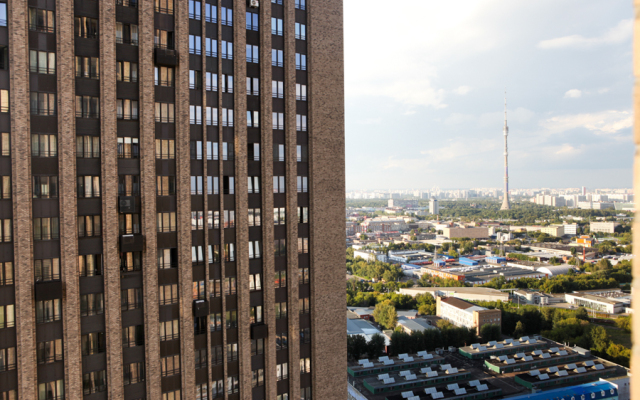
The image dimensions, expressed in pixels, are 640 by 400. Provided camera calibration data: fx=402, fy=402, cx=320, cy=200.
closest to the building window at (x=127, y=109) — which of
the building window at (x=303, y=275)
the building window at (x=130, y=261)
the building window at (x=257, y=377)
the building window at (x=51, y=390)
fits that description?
the building window at (x=130, y=261)

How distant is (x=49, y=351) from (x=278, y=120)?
56.3 ft

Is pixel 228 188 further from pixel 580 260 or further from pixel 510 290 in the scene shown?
pixel 580 260

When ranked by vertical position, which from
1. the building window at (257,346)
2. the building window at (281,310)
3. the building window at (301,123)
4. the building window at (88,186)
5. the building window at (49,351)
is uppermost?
the building window at (301,123)

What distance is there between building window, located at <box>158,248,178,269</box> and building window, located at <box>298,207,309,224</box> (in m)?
7.51

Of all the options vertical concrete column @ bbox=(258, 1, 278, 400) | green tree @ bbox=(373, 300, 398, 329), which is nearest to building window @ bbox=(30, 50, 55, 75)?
vertical concrete column @ bbox=(258, 1, 278, 400)

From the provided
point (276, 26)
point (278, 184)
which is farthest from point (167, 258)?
point (276, 26)

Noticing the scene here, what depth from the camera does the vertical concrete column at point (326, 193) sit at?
82.1 feet

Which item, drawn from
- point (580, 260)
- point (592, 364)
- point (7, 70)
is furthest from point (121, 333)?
point (580, 260)

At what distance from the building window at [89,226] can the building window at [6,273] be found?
320cm

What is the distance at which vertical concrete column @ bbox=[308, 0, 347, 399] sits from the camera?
25.0 metres

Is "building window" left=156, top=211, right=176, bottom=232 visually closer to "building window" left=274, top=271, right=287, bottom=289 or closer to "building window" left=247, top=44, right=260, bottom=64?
"building window" left=274, top=271, right=287, bottom=289

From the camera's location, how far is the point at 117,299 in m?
20.8

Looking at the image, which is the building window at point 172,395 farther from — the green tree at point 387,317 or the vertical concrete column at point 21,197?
the green tree at point 387,317

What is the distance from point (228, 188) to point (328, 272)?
814cm
